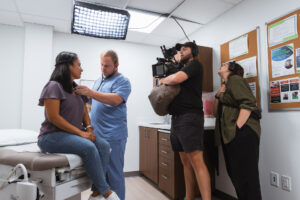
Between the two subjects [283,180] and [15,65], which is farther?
[15,65]

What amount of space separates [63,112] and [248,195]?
1490 millimetres

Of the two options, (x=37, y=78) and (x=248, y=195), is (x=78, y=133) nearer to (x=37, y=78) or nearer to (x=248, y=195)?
(x=248, y=195)

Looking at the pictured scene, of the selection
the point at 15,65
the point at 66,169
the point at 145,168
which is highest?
the point at 15,65

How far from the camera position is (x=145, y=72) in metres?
3.56

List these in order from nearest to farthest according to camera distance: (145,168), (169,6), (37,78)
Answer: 1. (169,6)
2. (37,78)
3. (145,168)

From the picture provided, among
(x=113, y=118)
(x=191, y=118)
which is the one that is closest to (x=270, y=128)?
(x=191, y=118)

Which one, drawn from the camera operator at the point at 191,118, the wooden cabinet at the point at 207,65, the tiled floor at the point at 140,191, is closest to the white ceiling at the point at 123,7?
the wooden cabinet at the point at 207,65

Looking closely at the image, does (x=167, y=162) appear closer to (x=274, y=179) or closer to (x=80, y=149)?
(x=274, y=179)

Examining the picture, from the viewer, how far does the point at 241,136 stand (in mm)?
1714

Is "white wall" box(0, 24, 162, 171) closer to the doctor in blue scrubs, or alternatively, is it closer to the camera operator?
the doctor in blue scrubs

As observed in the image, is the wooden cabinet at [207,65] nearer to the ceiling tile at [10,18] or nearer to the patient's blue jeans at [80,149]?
the patient's blue jeans at [80,149]

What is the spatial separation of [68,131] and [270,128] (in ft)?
5.63

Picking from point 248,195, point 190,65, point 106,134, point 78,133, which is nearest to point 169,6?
point 190,65

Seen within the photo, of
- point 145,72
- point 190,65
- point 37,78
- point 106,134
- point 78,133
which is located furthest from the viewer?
point 145,72
